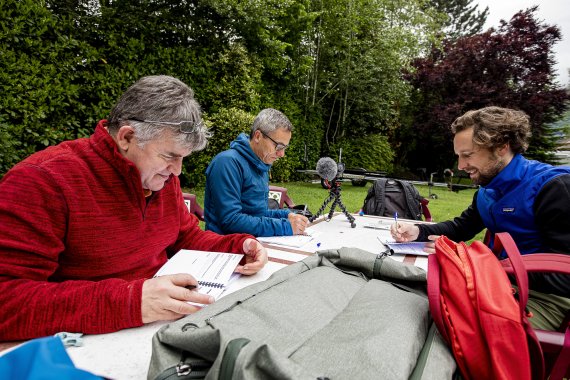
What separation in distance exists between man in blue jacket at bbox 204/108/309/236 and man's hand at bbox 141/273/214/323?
1214mm

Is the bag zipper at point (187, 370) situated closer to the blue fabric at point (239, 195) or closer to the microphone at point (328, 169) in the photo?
the blue fabric at point (239, 195)

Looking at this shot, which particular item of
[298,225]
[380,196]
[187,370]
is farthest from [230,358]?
[380,196]

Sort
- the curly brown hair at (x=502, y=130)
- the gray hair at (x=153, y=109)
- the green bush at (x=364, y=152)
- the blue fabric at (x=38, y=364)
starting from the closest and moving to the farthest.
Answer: the blue fabric at (x=38, y=364) → the gray hair at (x=153, y=109) → the curly brown hair at (x=502, y=130) → the green bush at (x=364, y=152)

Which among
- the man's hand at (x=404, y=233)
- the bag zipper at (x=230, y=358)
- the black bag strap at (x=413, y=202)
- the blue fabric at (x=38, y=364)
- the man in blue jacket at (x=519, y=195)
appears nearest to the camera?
the blue fabric at (x=38, y=364)

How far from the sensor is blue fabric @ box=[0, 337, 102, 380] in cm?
52

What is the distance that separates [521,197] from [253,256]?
4.93 feet

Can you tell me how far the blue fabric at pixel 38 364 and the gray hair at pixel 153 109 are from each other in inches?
37.0

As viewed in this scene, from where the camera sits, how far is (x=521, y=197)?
72.1 inches

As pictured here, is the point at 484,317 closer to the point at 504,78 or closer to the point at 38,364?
the point at 38,364

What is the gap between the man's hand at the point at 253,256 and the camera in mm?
1583

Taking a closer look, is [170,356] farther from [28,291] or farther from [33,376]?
[28,291]

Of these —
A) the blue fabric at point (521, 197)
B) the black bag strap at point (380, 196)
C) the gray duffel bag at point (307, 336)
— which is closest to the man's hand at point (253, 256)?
the gray duffel bag at point (307, 336)

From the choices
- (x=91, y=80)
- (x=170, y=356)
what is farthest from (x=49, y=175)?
(x=91, y=80)

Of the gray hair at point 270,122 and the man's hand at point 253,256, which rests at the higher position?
the gray hair at point 270,122
